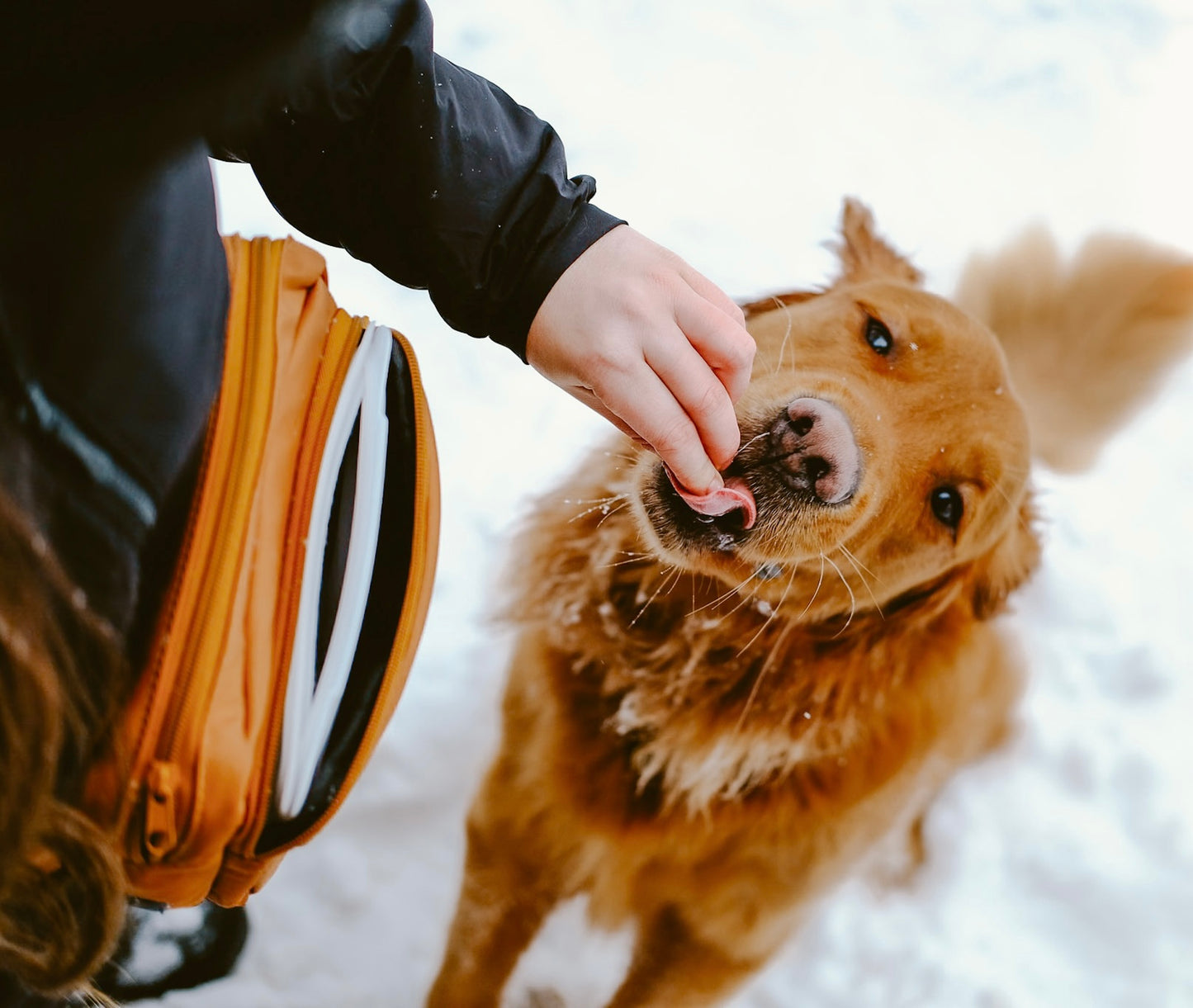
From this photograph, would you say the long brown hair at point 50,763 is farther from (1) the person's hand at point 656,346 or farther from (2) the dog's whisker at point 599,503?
(2) the dog's whisker at point 599,503

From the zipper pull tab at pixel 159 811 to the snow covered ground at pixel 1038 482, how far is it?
807 mm

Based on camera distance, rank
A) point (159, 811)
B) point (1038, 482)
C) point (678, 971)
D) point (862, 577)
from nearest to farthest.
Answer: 1. point (159, 811)
2. point (862, 577)
3. point (678, 971)
4. point (1038, 482)

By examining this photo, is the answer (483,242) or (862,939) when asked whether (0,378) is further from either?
(862,939)

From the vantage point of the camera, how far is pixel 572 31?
2.36 m

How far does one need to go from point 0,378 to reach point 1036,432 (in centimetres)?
184

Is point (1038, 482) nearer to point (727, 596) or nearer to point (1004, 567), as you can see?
point (1004, 567)

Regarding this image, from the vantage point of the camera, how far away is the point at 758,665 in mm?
1482

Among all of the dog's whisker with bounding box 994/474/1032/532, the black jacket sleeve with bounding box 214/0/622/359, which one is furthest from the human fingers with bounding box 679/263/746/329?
the dog's whisker with bounding box 994/474/1032/532

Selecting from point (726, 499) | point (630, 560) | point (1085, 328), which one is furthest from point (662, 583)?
point (1085, 328)

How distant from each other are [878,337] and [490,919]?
1181 mm

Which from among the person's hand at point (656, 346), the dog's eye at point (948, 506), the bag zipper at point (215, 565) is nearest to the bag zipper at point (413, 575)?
the bag zipper at point (215, 565)

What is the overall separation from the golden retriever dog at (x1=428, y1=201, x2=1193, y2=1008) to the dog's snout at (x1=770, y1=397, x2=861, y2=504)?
0.17 ft

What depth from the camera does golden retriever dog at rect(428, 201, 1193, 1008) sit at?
4.30 ft

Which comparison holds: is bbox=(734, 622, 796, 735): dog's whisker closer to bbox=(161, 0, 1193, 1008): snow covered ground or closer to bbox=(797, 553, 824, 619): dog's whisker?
bbox=(797, 553, 824, 619): dog's whisker
